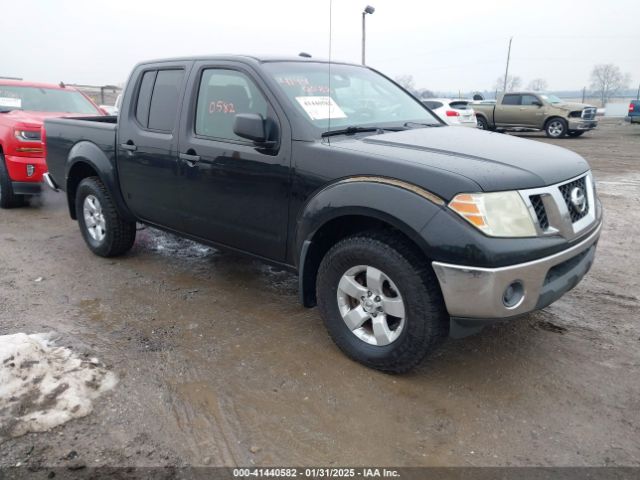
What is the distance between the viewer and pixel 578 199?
3.00 meters

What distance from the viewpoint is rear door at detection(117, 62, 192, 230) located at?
13.4 feet

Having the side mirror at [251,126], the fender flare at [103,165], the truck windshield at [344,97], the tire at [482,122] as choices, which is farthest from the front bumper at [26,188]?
the tire at [482,122]

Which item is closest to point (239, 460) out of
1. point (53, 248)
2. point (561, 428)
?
point (561, 428)

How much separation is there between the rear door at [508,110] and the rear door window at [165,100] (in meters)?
16.6

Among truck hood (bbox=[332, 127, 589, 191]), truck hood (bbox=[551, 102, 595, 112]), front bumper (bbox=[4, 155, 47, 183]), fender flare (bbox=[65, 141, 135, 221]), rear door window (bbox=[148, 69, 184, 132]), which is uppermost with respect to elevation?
rear door window (bbox=[148, 69, 184, 132])

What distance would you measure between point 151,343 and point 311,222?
4.43 feet

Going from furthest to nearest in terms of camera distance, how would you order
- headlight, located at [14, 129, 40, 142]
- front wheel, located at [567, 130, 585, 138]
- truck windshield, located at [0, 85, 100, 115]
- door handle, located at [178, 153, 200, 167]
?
front wheel, located at [567, 130, 585, 138]
truck windshield, located at [0, 85, 100, 115]
headlight, located at [14, 129, 40, 142]
door handle, located at [178, 153, 200, 167]

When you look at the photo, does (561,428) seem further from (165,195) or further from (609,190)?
(609,190)

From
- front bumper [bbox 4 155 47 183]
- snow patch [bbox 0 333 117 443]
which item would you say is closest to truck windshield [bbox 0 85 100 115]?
front bumper [bbox 4 155 47 183]

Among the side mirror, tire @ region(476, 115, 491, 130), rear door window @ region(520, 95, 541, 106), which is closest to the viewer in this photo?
the side mirror

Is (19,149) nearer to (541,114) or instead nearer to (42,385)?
(42,385)

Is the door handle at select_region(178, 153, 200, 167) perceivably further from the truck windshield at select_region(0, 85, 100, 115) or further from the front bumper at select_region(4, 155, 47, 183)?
the truck windshield at select_region(0, 85, 100, 115)

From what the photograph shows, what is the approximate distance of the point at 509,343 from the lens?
3.41 m

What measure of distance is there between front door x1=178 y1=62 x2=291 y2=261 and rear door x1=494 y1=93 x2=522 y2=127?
55.2ft
